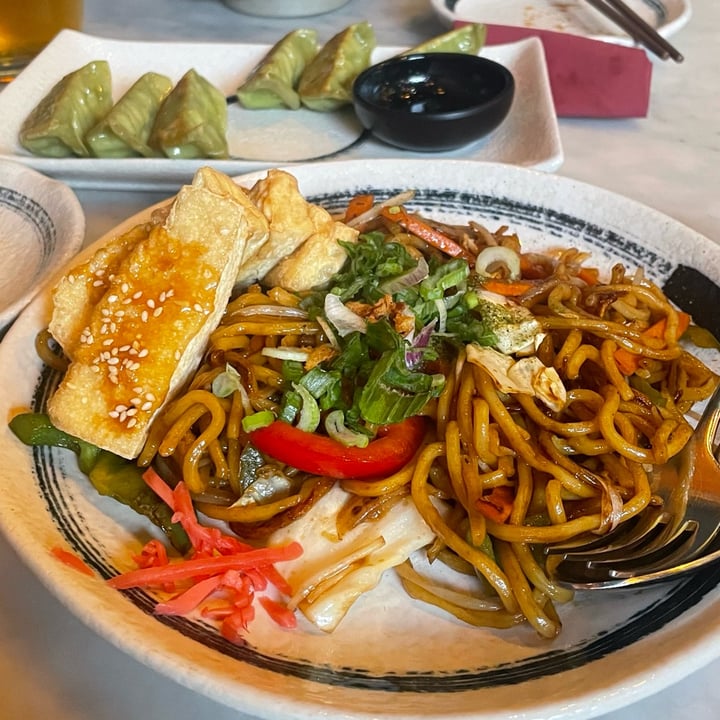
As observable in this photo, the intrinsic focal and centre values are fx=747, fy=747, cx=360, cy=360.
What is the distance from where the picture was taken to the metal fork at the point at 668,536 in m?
1.37

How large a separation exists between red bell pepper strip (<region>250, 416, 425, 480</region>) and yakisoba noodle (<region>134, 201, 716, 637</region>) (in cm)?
4

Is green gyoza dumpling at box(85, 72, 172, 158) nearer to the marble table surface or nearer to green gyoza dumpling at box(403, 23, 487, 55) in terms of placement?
the marble table surface

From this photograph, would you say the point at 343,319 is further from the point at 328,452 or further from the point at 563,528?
the point at 563,528

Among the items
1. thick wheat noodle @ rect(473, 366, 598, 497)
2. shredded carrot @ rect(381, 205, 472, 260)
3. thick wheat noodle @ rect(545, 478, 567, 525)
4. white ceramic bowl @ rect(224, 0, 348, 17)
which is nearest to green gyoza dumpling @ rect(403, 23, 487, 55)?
white ceramic bowl @ rect(224, 0, 348, 17)

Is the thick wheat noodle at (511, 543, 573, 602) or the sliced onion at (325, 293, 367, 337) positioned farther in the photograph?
the sliced onion at (325, 293, 367, 337)

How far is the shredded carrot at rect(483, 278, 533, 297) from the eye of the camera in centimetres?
192

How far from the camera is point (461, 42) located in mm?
3326

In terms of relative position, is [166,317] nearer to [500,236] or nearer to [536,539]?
[536,539]

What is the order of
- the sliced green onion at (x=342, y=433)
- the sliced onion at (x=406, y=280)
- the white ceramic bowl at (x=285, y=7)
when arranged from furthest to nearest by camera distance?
the white ceramic bowl at (x=285, y=7), the sliced onion at (x=406, y=280), the sliced green onion at (x=342, y=433)

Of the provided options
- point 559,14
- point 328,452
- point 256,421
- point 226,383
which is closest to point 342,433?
point 328,452

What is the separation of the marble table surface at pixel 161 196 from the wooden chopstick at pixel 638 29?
118mm

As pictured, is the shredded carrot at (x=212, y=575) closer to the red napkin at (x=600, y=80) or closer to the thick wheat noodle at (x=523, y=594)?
the thick wheat noodle at (x=523, y=594)

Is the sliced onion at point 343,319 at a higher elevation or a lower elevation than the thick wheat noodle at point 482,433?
higher

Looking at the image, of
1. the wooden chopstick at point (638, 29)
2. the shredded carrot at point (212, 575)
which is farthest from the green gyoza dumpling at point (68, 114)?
the wooden chopstick at point (638, 29)
